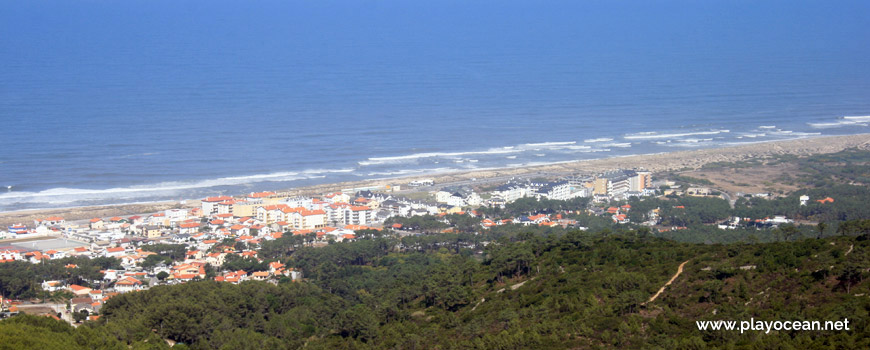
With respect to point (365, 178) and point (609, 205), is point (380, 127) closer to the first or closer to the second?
point (365, 178)

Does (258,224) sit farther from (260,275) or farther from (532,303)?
(532,303)

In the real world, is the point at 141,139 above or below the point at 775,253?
above

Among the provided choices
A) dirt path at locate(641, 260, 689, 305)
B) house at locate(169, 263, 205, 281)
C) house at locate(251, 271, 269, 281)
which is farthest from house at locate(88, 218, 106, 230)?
dirt path at locate(641, 260, 689, 305)

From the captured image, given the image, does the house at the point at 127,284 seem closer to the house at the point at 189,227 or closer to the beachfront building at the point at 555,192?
the house at the point at 189,227

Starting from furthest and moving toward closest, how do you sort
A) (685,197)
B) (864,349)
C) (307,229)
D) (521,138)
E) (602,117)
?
(602,117), (521,138), (685,197), (307,229), (864,349)

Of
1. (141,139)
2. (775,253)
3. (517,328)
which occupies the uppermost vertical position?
(141,139)

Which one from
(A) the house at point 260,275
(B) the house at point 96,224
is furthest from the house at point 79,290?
(B) the house at point 96,224

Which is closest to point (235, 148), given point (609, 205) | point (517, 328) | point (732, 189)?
point (609, 205)
